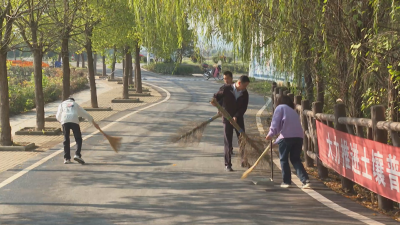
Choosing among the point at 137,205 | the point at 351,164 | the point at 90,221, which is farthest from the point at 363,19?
the point at 90,221

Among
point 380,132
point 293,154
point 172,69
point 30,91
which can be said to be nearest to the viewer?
point 380,132

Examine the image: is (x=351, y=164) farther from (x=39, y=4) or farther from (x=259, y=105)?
(x=259, y=105)

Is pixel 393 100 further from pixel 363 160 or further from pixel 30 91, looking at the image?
pixel 30 91

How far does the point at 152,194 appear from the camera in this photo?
9328mm

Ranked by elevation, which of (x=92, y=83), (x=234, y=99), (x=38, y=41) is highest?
(x=38, y=41)

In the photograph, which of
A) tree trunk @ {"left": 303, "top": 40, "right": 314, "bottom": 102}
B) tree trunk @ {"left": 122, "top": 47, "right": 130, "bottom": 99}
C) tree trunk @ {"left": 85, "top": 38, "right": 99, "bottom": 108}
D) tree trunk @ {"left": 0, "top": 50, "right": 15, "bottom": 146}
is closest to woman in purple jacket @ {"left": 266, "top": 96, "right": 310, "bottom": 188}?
tree trunk @ {"left": 303, "top": 40, "right": 314, "bottom": 102}

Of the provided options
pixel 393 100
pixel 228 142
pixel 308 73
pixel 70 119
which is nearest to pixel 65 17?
pixel 70 119

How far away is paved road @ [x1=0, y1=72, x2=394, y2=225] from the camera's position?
780cm

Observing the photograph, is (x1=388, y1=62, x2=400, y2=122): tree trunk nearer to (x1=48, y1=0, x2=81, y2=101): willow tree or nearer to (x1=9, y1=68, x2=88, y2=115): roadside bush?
(x1=48, y1=0, x2=81, y2=101): willow tree

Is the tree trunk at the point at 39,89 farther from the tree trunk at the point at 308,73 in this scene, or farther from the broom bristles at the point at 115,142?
the tree trunk at the point at 308,73

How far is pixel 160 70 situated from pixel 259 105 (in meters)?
40.2

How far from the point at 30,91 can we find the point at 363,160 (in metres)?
24.9

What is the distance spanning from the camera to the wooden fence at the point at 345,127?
7.84 metres

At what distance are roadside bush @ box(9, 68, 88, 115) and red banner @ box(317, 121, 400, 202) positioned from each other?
63.1 ft
